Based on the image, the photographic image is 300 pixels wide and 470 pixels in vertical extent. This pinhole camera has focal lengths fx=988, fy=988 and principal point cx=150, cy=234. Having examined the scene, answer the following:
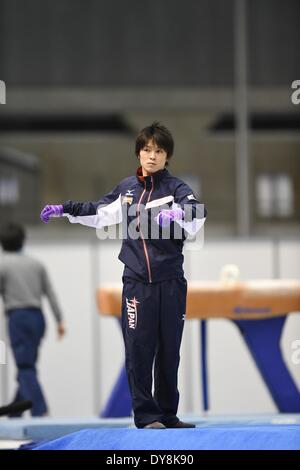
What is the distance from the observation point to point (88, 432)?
2277 mm

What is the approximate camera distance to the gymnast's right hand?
2334mm

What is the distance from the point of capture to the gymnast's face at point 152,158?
2398 mm

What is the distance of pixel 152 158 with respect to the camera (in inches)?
94.6

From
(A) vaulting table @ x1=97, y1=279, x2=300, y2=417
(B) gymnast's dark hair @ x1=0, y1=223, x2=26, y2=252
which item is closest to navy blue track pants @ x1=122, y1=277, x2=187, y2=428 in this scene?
(A) vaulting table @ x1=97, y1=279, x2=300, y2=417

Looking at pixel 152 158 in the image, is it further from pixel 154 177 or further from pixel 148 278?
pixel 148 278

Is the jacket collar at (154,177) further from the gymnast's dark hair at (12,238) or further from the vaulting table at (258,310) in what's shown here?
the gymnast's dark hair at (12,238)

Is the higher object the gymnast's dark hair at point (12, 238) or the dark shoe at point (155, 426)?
the gymnast's dark hair at point (12, 238)

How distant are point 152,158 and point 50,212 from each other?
28 centimetres

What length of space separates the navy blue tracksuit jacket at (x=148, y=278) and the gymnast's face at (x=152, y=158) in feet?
0.06

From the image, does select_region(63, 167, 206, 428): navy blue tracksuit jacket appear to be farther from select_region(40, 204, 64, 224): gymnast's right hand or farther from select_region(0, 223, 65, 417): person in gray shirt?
select_region(0, 223, 65, 417): person in gray shirt

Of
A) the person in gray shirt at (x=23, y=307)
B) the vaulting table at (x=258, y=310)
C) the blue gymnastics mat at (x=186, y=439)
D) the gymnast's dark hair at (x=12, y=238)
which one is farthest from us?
the person in gray shirt at (x=23, y=307)

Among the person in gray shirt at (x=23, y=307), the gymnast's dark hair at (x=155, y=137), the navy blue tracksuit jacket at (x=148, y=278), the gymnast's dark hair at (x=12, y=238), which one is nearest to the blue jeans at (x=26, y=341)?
the person in gray shirt at (x=23, y=307)

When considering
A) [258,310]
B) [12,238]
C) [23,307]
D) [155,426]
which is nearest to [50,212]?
[155,426]
